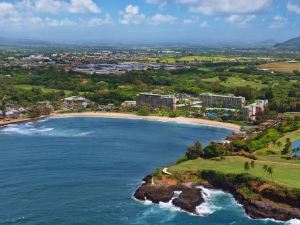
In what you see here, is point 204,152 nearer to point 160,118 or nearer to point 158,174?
point 158,174

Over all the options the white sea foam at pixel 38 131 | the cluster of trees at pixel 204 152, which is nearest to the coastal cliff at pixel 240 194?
the cluster of trees at pixel 204 152

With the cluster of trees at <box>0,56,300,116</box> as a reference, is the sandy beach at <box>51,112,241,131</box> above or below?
below

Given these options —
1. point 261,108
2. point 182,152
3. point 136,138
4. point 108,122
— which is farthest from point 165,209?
point 261,108

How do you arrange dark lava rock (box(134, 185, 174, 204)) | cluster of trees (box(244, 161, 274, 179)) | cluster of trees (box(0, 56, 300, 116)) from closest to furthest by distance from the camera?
dark lava rock (box(134, 185, 174, 204))
cluster of trees (box(244, 161, 274, 179))
cluster of trees (box(0, 56, 300, 116))

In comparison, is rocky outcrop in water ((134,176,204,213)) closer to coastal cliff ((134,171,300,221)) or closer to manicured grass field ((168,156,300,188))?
coastal cliff ((134,171,300,221))

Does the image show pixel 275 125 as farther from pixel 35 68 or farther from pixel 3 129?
pixel 35 68

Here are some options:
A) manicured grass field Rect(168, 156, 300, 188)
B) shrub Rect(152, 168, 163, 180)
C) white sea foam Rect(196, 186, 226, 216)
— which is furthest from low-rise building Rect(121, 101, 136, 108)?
white sea foam Rect(196, 186, 226, 216)

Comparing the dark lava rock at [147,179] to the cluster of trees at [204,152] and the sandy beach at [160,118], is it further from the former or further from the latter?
the sandy beach at [160,118]
